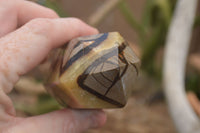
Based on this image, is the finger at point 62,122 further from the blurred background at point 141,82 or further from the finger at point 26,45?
the blurred background at point 141,82

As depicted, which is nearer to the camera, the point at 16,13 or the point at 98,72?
the point at 98,72

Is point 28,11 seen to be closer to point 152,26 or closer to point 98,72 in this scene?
point 98,72

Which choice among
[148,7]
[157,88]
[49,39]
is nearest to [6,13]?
[49,39]

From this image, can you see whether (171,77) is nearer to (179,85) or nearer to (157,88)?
(179,85)

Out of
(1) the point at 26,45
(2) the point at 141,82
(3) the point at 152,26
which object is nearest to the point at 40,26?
(1) the point at 26,45

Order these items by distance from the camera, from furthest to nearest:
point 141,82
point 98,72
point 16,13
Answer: point 141,82 → point 16,13 → point 98,72

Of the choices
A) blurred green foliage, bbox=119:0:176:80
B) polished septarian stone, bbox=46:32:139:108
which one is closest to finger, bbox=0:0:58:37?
polished septarian stone, bbox=46:32:139:108

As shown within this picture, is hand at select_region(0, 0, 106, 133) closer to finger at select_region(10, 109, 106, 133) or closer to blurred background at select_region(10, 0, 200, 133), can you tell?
finger at select_region(10, 109, 106, 133)
